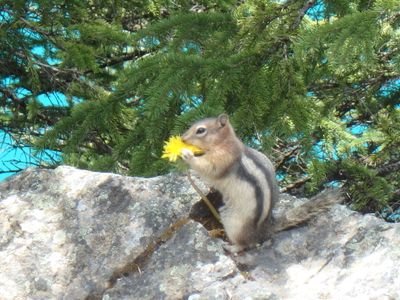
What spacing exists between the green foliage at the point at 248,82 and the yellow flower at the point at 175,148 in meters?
0.28

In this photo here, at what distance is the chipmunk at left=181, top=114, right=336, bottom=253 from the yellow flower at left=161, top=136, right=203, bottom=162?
0.10 feet

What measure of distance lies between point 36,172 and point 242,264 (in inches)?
43.3

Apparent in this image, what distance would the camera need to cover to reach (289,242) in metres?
3.38

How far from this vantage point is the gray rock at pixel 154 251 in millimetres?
3139

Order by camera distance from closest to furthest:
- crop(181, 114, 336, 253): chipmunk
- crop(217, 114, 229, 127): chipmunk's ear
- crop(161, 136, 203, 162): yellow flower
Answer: crop(181, 114, 336, 253): chipmunk < crop(161, 136, 203, 162): yellow flower < crop(217, 114, 229, 127): chipmunk's ear

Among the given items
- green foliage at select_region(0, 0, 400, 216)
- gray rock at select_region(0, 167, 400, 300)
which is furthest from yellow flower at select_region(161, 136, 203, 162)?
green foliage at select_region(0, 0, 400, 216)

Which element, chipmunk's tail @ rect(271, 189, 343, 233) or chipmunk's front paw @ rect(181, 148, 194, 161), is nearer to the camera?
chipmunk's tail @ rect(271, 189, 343, 233)

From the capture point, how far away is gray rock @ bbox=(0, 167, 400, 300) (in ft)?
10.3

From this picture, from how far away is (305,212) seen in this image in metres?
3.44

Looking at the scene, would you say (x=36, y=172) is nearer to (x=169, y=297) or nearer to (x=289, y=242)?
(x=169, y=297)

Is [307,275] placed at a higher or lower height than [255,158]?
lower

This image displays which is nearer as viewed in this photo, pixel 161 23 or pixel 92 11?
pixel 161 23

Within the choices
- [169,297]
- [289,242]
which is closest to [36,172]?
[169,297]

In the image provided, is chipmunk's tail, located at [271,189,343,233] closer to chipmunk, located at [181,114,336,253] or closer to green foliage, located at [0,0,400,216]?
chipmunk, located at [181,114,336,253]
